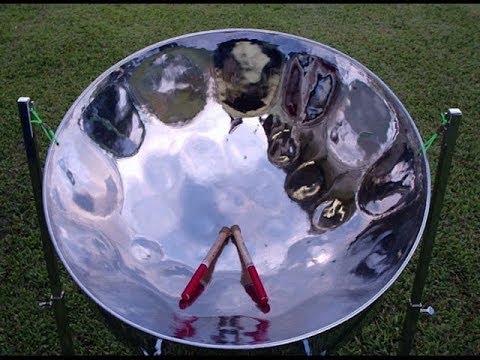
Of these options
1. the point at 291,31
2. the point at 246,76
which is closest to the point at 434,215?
the point at 246,76

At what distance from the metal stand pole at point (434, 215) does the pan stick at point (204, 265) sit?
43cm

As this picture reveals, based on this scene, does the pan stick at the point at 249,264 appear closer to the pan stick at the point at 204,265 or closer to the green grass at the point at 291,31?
the pan stick at the point at 204,265

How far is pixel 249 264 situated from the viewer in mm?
1289

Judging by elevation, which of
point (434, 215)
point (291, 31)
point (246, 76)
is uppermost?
point (246, 76)

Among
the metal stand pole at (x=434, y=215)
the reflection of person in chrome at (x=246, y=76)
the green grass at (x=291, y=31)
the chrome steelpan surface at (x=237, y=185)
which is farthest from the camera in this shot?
the green grass at (x=291, y=31)

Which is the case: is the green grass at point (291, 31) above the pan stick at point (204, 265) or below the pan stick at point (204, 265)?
below

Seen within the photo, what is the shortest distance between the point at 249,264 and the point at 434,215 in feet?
1.36

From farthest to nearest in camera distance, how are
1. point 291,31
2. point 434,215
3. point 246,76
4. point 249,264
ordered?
point 291,31 < point 246,76 < point 434,215 < point 249,264

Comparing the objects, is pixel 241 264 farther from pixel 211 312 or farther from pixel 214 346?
pixel 214 346

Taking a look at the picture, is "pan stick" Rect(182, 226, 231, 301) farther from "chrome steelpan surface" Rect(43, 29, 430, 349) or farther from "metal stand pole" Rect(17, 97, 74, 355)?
"metal stand pole" Rect(17, 97, 74, 355)

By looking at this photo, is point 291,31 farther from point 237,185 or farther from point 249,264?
point 249,264

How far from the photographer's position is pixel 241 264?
52.6 inches

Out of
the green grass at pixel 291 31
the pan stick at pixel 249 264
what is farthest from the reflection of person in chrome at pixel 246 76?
the green grass at pixel 291 31

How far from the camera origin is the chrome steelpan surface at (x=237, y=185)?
1188 mm
